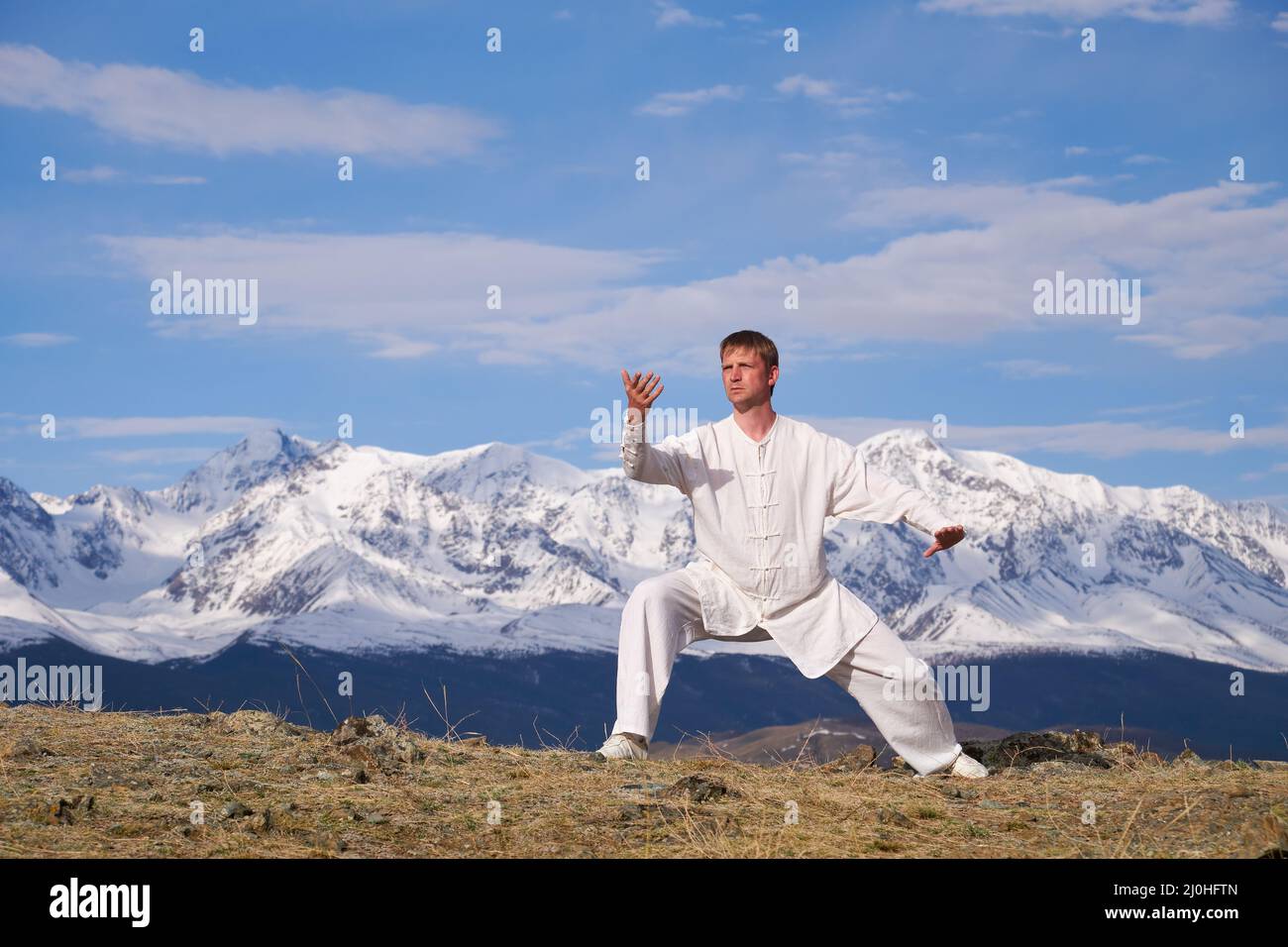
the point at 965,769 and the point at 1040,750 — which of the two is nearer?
the point at 965,769

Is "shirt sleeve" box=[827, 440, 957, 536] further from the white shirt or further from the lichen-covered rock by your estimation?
the lichen-covered rock

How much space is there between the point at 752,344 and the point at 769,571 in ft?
5.95

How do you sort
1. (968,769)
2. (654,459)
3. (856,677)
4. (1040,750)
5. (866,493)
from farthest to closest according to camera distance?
(1040,750) → (866,493) → (856,677) → (654,459) → (968,769)

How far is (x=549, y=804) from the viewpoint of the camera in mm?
8891

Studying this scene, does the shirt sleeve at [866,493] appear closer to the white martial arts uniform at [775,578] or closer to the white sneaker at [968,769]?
the white martial arts uniform at [775,578]

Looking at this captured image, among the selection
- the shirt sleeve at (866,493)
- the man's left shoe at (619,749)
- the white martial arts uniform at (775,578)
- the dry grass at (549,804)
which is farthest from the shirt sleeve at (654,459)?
the dry grass at (549,804)

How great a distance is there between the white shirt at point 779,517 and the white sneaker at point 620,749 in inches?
46.0

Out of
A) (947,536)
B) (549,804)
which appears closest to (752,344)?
(947,536)

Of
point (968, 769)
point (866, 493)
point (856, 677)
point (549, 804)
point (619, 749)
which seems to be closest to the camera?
point (549, 804)

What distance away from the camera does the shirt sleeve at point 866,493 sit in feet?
38.0

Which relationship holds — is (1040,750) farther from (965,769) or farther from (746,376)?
(746,376)

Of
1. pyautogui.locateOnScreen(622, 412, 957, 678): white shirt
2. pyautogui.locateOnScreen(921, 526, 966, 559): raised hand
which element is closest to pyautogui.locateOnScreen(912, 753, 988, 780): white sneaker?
pyautogui.locateOnScreen(622, 412, 957, 678): white shirt
